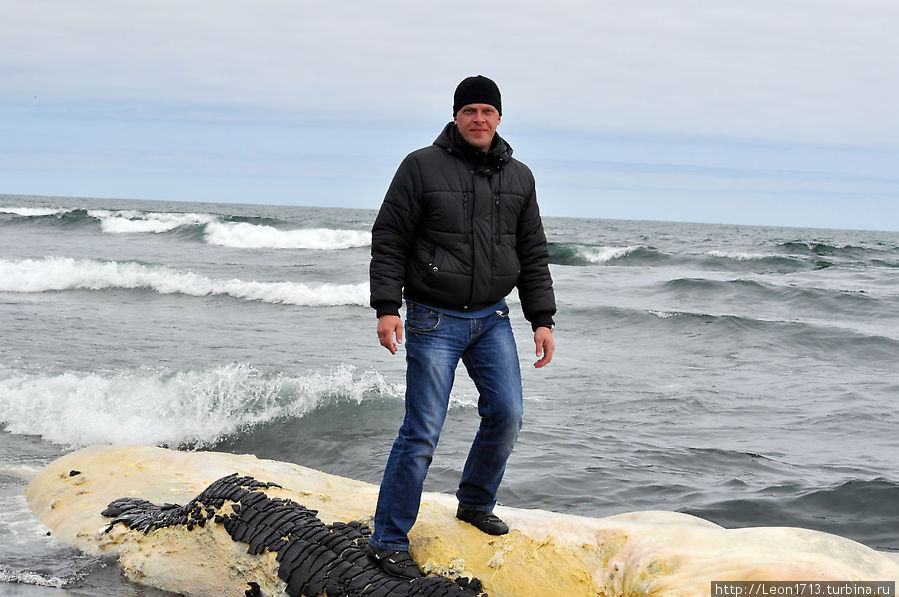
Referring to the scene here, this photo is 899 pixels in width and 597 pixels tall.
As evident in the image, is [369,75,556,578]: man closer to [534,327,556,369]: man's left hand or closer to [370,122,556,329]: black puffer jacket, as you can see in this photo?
[370,122,556,329]: black puffer jacket

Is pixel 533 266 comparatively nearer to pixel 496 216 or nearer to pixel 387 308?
pixel 496 216

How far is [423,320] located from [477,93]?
1040 millimetres

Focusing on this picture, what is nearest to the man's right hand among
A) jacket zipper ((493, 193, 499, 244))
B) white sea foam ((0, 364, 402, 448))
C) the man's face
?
jacket zipper ((493, 193, 499, 244))

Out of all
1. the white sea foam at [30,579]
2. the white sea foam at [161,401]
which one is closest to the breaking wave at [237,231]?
the white sea foam at [161,401]

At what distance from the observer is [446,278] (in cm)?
377

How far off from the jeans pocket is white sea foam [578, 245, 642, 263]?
30529 millimetres

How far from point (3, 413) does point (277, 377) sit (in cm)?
285

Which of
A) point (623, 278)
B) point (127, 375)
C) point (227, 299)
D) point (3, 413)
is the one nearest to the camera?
point (3, 413)

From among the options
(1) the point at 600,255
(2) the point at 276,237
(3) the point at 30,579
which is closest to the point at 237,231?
(2) the point at 276,237

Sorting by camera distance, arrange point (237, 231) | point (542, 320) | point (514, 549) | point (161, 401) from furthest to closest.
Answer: point (237, 231)
point (161, 401)
point (542, 320)
point (514, 549)

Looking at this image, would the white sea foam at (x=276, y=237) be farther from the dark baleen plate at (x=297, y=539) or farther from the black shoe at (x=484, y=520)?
the black shoe at (x=484, y=520)

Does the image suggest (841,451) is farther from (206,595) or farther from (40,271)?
(40,271)

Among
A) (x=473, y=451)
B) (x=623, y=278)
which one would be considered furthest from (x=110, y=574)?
(x=623, y=278)

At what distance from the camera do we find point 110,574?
4.67 m
